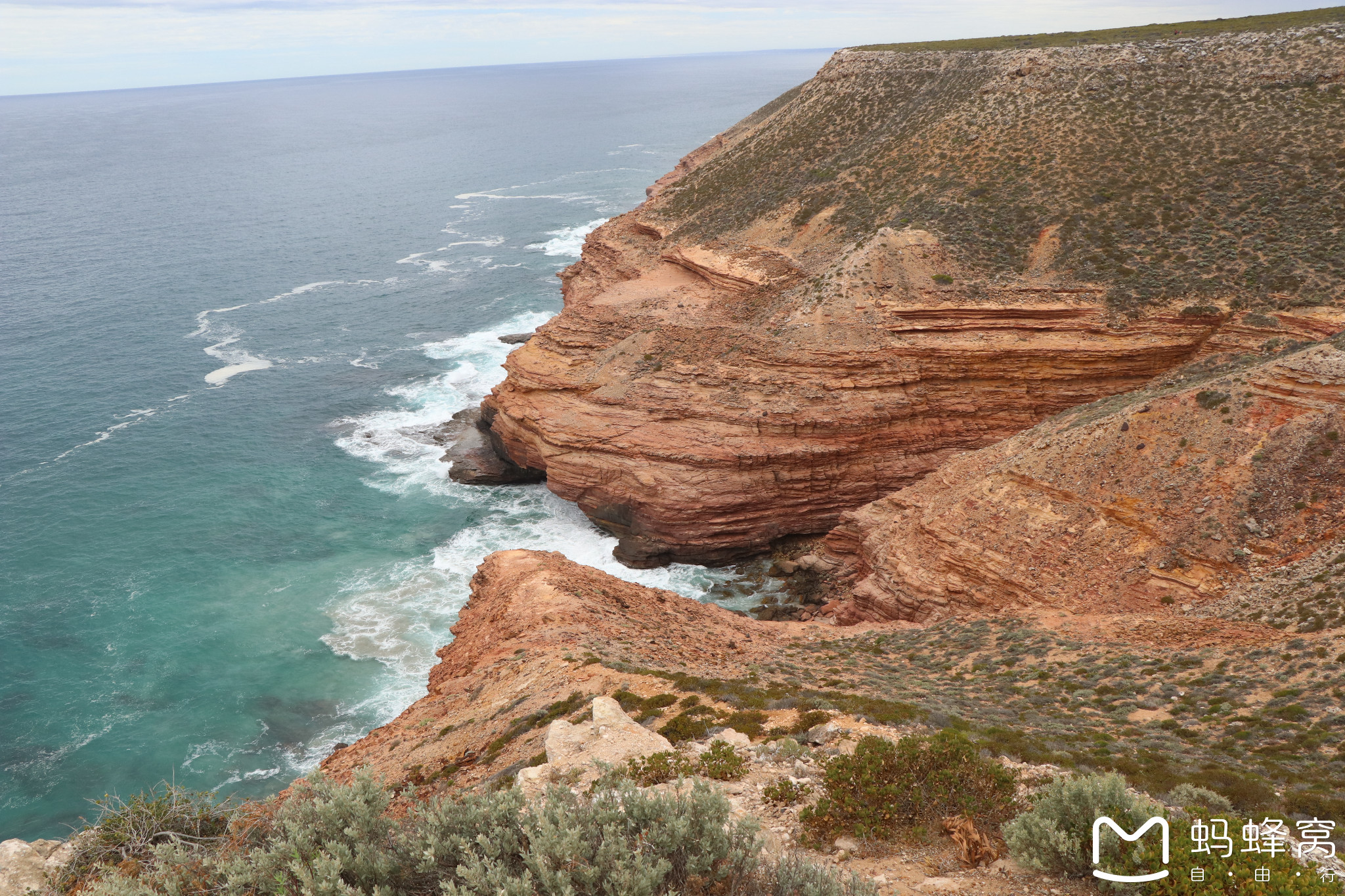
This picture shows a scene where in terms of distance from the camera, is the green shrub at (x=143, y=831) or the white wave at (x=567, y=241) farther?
the white wave at (x=567, y=241)

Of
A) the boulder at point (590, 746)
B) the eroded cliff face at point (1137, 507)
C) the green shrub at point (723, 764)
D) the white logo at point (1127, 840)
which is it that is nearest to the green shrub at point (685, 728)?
the boulder at point (590, 746)

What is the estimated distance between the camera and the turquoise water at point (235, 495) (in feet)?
110

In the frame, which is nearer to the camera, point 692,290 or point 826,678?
point 826,678

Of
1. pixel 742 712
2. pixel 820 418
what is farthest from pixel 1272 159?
pixel 742 712

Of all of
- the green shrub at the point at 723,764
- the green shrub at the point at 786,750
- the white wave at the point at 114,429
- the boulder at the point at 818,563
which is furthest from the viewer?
the white wave at the point at 114,429

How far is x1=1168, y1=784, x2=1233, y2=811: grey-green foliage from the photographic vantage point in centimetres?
1300

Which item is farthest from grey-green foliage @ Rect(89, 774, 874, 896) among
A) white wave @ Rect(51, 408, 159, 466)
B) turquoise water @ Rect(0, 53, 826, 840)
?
white wave @ Rect(51, 408, 159, 466)

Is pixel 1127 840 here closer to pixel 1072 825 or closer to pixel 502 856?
pixel 1072 825

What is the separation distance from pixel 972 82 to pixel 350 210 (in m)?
95.3

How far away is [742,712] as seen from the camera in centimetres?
1802

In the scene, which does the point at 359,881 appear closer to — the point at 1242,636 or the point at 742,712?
the point at 742,712

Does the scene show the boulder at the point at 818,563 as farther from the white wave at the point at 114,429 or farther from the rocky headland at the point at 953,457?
the white wave at the point at 114,429

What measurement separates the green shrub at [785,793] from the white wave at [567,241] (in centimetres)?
8409

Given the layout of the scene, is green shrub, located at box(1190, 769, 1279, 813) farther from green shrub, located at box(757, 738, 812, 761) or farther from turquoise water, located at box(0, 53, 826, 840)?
turquoise water, located at box(0, 53, 826, 840)
